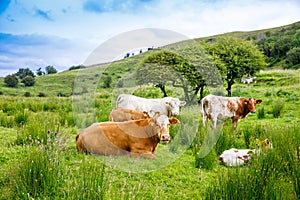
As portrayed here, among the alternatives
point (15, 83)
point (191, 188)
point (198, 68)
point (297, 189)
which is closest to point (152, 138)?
point (191, 188)

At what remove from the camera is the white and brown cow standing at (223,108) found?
9625mm

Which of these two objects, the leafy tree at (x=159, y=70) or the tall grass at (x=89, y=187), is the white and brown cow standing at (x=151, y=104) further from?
the tall grass at (x=89, y=187)

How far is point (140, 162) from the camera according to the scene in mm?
5355

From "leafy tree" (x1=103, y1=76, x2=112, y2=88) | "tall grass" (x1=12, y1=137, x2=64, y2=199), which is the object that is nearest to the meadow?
"tall grass" (x1=12, y1=137, x2=64, y2=199)

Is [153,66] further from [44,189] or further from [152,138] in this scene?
[44,189]

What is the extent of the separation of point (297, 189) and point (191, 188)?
1514 mm

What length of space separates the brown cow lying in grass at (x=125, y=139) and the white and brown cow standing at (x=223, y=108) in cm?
414

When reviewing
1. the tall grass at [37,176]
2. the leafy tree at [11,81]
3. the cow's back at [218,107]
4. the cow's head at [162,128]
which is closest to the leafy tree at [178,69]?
the cow's back at [218,107]

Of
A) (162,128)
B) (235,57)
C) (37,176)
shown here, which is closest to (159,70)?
(162,128)

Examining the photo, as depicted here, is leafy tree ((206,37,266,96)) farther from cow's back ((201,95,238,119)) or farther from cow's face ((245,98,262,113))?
cow's back ((201,95,238,119))

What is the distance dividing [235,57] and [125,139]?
1355 centimetres

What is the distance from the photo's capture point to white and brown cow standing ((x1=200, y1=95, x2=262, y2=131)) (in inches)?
379

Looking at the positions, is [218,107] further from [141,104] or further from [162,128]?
[162,128]

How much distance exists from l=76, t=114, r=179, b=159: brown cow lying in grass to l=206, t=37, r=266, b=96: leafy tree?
11309 millimetres
